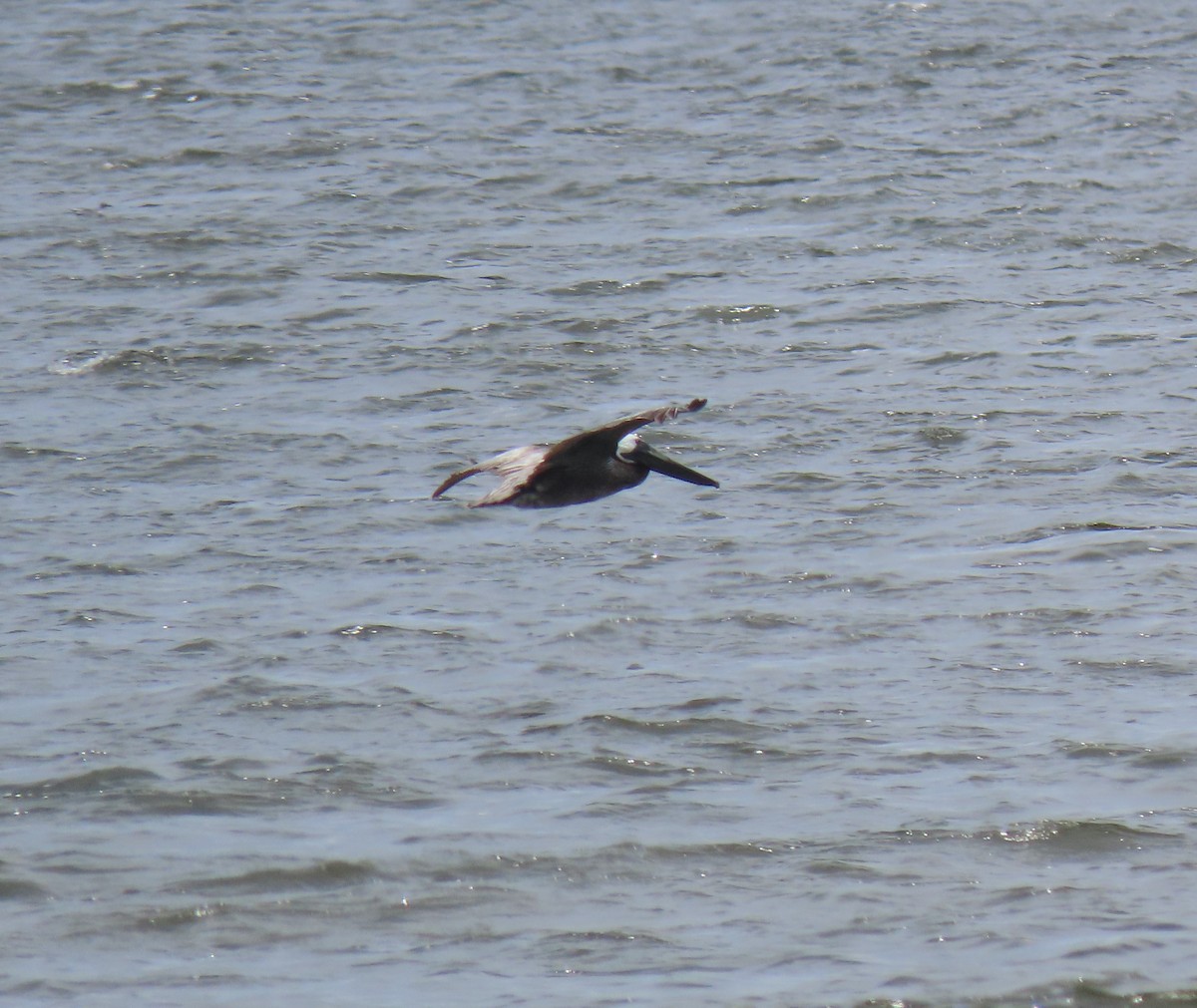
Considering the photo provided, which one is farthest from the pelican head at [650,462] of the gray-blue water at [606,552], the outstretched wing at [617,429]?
the gray-blue water at [606,552]

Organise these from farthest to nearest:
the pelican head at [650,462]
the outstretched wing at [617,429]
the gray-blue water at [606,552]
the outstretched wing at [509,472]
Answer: the pelican head at [650,462] → the outstretched wing at [509,472] → the outstretched wing at [617,429] → the gray-blue water at [606,552]

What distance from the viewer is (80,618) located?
9453 mm

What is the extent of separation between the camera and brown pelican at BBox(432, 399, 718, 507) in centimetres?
765

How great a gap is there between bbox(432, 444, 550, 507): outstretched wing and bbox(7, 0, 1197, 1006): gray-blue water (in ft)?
3.43

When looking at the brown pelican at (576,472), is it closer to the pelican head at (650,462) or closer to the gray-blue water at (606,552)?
the pelican head at (650,462)

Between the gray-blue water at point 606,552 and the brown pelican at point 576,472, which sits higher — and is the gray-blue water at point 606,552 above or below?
below

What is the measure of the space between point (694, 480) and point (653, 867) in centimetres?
142

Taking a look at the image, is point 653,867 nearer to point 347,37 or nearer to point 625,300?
point 625,300

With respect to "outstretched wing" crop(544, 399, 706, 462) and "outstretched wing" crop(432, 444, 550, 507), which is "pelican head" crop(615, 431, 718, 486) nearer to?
"outstretched wing" crop(544, 399, 706, 462)

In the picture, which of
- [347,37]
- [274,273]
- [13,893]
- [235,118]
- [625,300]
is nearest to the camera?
[13,893]

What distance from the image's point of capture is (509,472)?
8047 millimetres

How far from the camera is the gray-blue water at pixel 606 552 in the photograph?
23.2 ft

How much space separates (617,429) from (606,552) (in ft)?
9.46

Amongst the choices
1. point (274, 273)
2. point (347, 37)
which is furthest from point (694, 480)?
point (347, 37)
